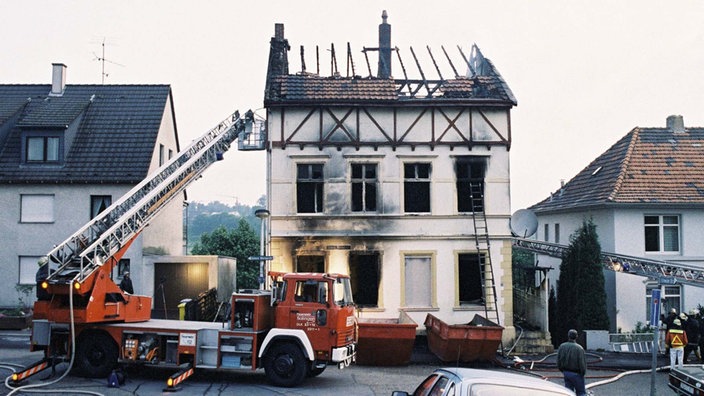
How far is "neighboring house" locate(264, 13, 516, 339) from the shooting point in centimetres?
2295

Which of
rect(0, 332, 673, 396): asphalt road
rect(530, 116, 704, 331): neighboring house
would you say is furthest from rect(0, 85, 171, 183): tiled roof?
rect(530, 116, 704, 331): neighboring house

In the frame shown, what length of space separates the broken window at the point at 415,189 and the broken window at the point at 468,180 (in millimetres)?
1088

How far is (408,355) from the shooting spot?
19125 mm

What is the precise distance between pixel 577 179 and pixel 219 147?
19720mm

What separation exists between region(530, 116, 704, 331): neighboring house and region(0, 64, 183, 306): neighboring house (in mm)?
19111

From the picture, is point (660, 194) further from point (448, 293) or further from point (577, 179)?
point (448, 293)

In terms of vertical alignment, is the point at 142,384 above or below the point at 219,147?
below

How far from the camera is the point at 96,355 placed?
16.3 metres

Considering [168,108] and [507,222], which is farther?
[168,108]

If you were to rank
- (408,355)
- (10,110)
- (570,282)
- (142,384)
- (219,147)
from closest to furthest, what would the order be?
(142,384) < (408,355) < (219,147) < (570,282) < (10,110)

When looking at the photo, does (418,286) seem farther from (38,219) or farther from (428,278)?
(38,219)

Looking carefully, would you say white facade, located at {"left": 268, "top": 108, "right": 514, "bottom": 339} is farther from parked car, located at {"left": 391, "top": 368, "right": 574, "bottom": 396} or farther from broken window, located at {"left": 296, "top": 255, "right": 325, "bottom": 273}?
parked car, located at {"left": 391, "top": 368, "right": 574, "bottom": 396}

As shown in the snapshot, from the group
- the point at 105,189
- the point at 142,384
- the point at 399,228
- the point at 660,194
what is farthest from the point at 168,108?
the point at 660,194

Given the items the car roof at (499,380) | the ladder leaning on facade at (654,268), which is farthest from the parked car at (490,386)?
the ladder leaning on facade at (654,268)
